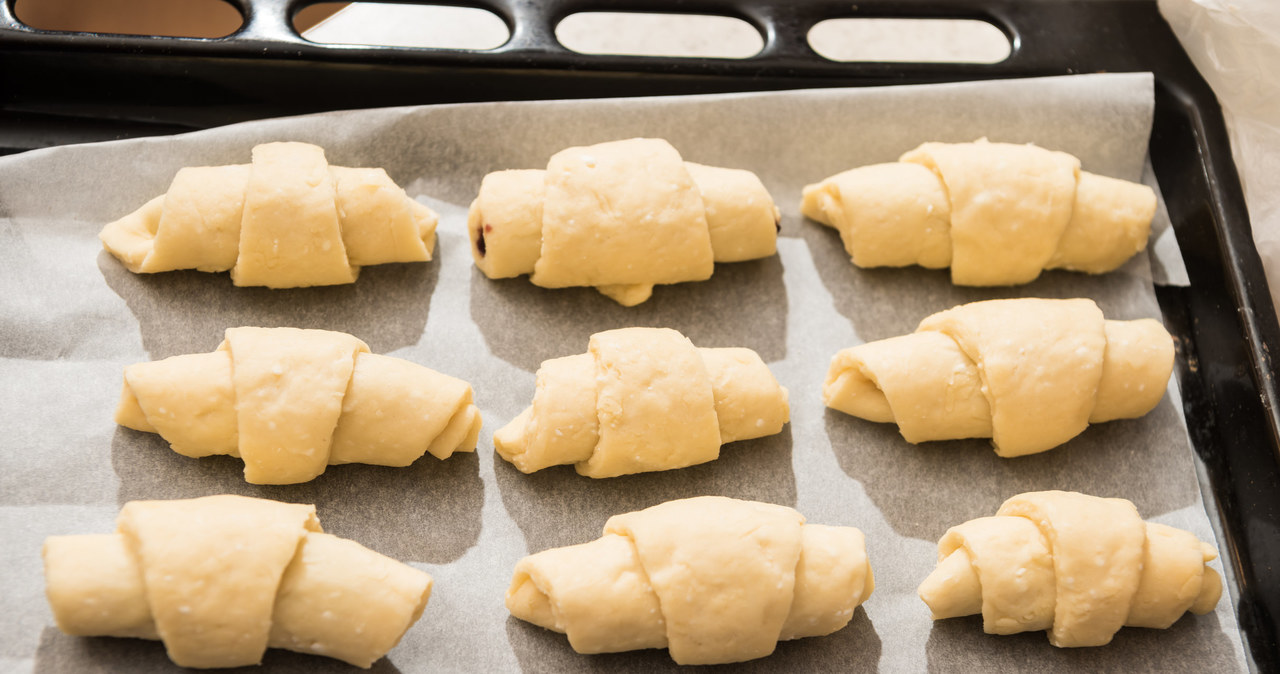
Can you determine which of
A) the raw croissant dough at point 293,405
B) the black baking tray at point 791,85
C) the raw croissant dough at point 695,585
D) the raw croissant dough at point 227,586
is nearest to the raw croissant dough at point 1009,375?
the black baking tray at point 791,85

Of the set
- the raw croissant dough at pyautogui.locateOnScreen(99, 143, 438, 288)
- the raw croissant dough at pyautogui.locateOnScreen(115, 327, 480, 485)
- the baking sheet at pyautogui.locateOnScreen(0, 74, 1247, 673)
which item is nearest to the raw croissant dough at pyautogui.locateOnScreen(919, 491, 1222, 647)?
the baking sheet at pyautogui.locateOnScreen(0, 74, 1247, 673)

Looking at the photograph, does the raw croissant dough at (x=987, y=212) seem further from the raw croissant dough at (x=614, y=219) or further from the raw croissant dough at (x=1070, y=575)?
the raw croissant dough at (x=1070, y=575)

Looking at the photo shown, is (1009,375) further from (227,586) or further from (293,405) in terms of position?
(227,586)

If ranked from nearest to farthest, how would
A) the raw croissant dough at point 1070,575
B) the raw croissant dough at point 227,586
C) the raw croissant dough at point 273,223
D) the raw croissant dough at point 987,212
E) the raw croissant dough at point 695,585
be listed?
1. the raw croissant dough at point 227,586
2. the raw croissant dough at point 695,585
3. the raw croissant dough at point 1070,575
4. the raw croissant dough at point 273,223
5. the raw croissant dough at point 987,212

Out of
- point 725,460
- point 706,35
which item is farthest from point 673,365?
point 706,35

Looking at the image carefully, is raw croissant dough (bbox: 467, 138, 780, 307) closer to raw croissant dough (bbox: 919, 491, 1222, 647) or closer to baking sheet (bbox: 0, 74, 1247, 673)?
baking sheet (bbox: 0, 74, 1247, 673)

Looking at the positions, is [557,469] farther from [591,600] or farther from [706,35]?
[706,35]
